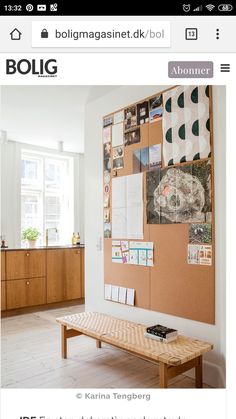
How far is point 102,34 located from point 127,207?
1.75 metres

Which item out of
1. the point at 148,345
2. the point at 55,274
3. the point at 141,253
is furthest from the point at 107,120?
the point at 55,274

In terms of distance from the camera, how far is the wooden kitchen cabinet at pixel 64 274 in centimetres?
380

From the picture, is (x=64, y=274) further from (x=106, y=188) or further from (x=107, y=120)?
(x=107, y=120)

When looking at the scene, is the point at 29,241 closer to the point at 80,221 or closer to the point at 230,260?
the point at 80,221

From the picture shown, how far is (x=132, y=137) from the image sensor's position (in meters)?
2.36

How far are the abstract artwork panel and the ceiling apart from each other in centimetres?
75

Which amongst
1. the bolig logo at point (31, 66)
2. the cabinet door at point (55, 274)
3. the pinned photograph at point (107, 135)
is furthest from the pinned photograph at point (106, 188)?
the bolig logo at point (31, 66)

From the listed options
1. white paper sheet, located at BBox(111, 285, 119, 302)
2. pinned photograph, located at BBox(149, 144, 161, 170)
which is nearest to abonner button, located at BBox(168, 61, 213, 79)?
pinned photograph, located at BBox(149, 144, 161, 170)

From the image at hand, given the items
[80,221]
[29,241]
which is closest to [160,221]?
[29,241]

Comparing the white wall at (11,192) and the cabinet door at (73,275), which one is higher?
the white wall at (11,192)

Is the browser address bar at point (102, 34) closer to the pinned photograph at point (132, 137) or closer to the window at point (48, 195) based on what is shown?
the pinned photograph at point (132, 137)

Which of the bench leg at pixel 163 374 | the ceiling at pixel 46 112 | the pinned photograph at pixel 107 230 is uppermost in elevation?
the ceiling at pixel 46 112

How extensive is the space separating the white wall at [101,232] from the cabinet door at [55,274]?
43.9 inches

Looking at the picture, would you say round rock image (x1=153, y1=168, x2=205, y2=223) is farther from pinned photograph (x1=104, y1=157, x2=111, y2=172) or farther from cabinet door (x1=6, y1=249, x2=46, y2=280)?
cabinet door (x1=6, y1=249, x2=46, y2=280)
